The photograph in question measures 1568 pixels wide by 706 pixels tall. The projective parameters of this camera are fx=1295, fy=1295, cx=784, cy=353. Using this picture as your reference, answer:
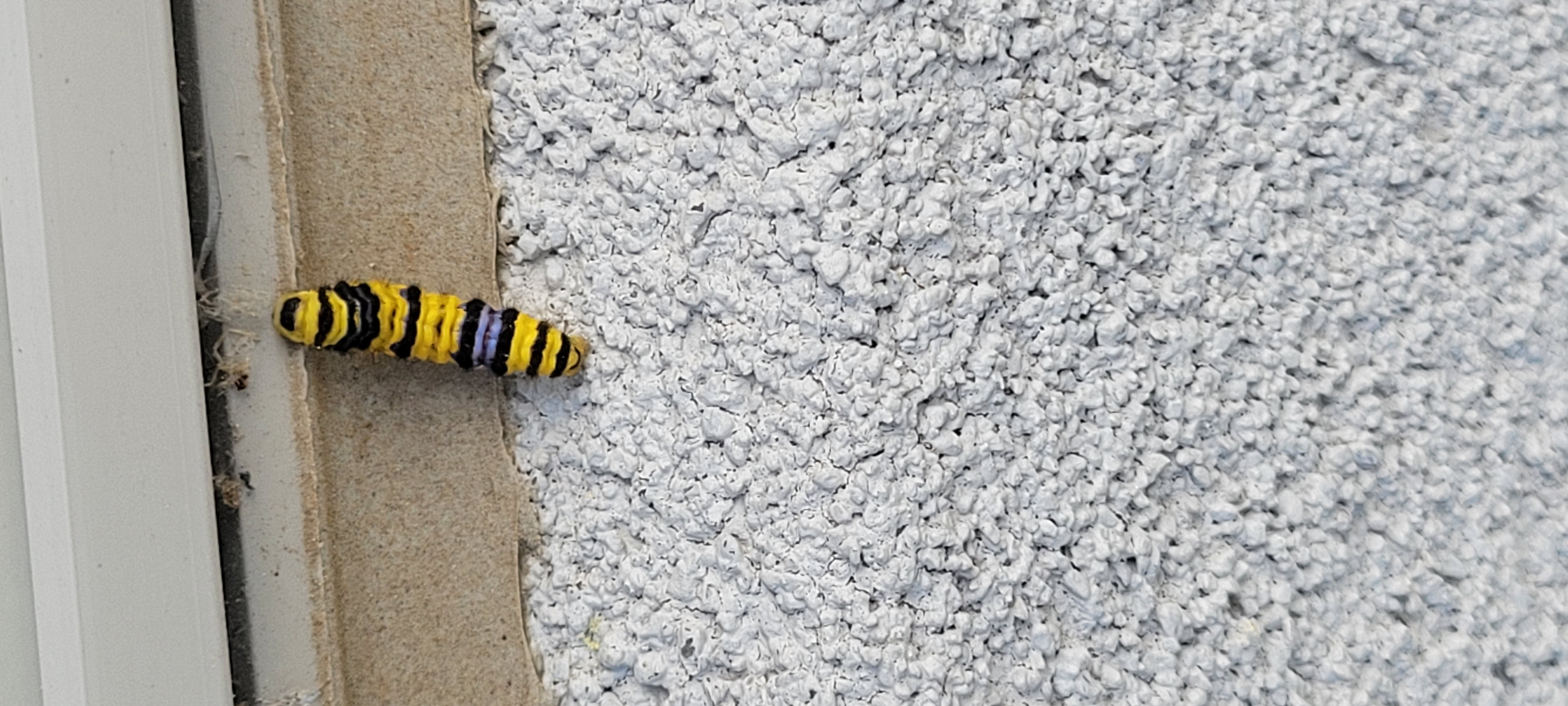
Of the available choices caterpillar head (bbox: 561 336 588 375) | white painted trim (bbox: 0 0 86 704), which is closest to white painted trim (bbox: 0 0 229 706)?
white painted trim (bbox: 0 0 86 704)

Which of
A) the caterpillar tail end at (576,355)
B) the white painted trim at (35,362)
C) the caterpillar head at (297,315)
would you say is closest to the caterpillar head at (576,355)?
the caterpillar tail end at (576,355)

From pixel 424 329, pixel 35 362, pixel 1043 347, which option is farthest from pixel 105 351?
pixel 1043 347

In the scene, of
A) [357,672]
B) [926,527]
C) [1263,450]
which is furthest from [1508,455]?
[357,672]

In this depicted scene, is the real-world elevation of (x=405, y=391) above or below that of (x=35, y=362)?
below

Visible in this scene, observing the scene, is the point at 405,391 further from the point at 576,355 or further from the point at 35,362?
the point at 35,362

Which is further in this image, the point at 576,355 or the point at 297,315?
the point at 576,355

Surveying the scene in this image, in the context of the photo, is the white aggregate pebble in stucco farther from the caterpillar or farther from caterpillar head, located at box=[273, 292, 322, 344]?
caterpillar head, located at box=[273, 292, 322, 344]
